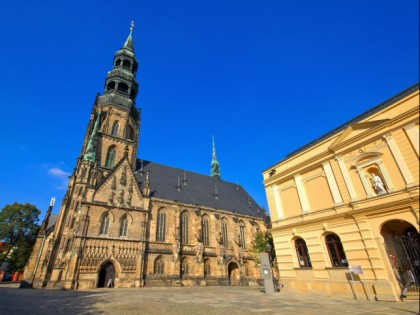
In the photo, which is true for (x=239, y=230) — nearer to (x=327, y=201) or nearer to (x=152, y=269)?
(x=152, y=269)

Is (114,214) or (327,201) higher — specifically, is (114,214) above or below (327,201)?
above

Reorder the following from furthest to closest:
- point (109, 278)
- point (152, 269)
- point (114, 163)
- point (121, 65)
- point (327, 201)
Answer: point (121, 65) → point (114, 163) → point (152, 269) → point (109, 278) → point (327, 201)

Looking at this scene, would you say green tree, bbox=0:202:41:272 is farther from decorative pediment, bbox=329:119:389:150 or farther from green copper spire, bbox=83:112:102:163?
decorative pediment, bbox=329:119:389:150

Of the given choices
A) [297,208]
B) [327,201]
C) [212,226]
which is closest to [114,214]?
[212,226]

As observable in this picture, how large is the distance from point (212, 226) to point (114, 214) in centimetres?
1355

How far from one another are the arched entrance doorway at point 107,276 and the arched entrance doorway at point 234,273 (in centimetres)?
1504

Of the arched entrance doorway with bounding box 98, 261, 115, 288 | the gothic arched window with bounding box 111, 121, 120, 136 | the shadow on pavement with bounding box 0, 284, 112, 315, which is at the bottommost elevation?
the shadow on pavement with bounding box 0, 284, 112, 315

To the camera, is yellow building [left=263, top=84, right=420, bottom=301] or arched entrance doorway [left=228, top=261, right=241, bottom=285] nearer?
yellow building [left=263, top=84, right=420, bottom=301]

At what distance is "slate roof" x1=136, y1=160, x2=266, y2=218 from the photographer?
1297 inches

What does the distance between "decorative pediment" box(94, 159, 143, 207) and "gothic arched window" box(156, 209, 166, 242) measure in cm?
330

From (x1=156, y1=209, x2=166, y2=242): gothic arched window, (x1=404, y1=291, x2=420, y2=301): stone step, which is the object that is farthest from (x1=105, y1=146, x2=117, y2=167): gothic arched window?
(x1=404, y1=291, x2=420, y2=301): stone step

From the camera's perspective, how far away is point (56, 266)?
2133 cm

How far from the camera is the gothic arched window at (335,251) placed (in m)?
12.3

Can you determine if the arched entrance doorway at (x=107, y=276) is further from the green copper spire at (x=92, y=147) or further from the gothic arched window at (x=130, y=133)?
the gothic arched window at (x=130, y=133)
